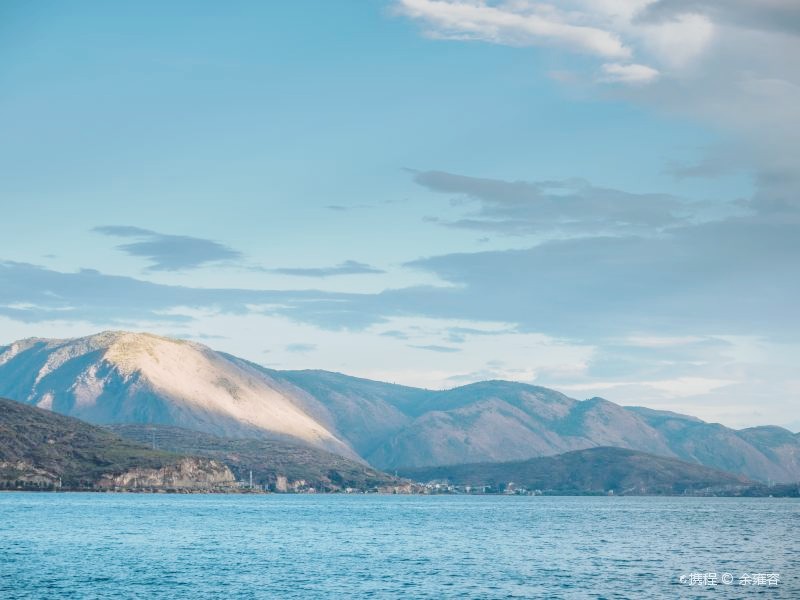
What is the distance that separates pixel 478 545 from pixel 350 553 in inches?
1161

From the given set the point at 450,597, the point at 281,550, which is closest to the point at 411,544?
the point at 281,550

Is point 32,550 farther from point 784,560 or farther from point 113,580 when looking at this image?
point 784,560

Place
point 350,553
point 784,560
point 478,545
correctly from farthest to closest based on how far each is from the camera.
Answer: point 478,545, point 350,553, point 784,560

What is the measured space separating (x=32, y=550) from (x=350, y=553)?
50152 mm

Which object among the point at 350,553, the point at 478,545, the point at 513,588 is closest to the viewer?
the point at 513,588

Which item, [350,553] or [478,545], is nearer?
[350,553]

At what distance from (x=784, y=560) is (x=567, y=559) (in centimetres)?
3185

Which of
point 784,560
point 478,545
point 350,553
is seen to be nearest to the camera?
point 784,560

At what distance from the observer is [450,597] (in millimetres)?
118625

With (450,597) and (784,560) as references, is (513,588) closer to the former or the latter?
(450,597)

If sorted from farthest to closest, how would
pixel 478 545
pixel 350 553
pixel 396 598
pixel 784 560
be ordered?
1. pixel 478 545
2. pixel 350 553
3. pixel 784 560
4. pixel 396 598

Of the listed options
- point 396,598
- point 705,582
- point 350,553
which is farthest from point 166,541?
point 705,582

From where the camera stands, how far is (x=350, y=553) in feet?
580

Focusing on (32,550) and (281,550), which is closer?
(32,550)
